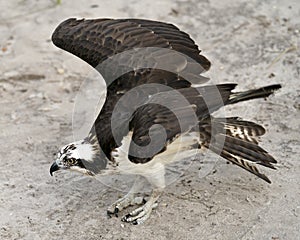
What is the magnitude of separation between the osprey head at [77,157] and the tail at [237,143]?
0.94m

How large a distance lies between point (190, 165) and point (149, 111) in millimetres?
1357

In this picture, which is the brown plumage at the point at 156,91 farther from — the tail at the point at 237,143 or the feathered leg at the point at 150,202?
the feathered leg at the point at 150,202

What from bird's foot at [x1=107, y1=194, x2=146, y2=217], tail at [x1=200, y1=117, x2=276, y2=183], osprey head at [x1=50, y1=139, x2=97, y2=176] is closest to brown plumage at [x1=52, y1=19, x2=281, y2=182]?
tail at [x1=200, y1=117, x2=276, y2=183]

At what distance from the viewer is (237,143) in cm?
571

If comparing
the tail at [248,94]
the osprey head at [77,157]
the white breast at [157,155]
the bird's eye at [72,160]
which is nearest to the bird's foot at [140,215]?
the white breast at [157,155]

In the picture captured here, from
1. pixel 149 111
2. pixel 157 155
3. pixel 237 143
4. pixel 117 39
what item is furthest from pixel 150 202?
pixel 117 39

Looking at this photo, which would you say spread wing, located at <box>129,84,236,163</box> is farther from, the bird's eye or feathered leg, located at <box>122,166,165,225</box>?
the bird's eye

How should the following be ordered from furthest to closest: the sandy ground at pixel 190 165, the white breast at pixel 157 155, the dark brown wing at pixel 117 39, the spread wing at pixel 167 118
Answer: the dark brown wing at pixel 117 39 → the sandy ground at pixel 190 165 → the white breast at pixel 157 155 → the spread wing at pixel 167 118

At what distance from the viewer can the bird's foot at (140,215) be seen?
5.78m

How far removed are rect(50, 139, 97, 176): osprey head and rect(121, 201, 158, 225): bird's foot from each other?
0.47m

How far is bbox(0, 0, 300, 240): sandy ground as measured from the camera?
5.71m

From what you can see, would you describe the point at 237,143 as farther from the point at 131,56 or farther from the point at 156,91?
the point at 131,56

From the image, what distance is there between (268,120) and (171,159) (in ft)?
5.31

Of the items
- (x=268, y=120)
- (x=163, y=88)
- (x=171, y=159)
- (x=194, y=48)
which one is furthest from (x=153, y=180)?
(x=268, y=120)
